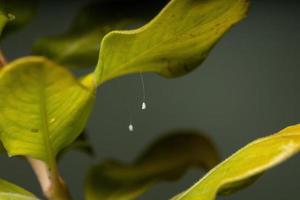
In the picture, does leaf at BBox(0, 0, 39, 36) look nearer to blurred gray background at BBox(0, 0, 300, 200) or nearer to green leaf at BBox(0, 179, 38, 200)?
green leaf at BBox(0, 179, 38, 200)

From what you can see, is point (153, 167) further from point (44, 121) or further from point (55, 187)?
point (44, 121)

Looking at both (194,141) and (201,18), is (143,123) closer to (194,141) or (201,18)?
(194,141)

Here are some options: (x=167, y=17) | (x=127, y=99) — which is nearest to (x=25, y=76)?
(x=167, y=17)

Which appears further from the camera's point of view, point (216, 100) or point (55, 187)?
point (216, 100)

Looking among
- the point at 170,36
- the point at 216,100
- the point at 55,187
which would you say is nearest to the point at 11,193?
the point at 55,187

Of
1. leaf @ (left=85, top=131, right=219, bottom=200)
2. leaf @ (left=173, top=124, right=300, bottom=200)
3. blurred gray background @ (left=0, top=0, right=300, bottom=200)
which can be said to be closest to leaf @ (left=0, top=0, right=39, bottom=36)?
leaf @ (left=85, top=131, right=219, bottom=200)

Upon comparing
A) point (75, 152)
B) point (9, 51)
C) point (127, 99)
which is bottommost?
point (75, 152)

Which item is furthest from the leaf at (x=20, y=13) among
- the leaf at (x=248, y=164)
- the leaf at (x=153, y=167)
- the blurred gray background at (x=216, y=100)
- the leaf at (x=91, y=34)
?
the blurred gray background at (x=216, y=100)
